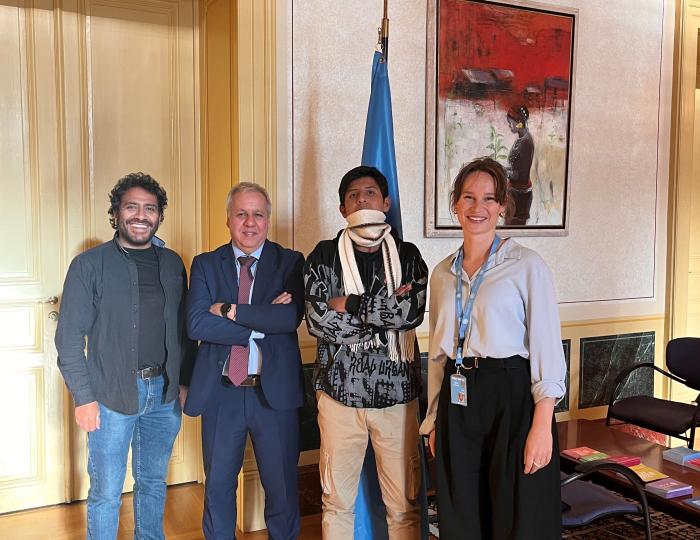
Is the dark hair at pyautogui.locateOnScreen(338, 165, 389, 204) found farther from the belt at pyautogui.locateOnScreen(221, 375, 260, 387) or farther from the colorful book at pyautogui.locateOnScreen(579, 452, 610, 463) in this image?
the colorful book at pyautogui.locateOnScreen(579, 452, 610, 463)

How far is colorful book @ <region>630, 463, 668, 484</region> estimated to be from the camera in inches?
110

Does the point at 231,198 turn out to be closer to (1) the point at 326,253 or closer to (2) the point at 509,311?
(1) the point at 326,253

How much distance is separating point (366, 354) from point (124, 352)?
83 cm

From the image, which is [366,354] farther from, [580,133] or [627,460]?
[580,133]

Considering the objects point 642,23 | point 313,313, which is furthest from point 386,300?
point 642,23

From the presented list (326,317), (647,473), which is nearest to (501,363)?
(326,317)

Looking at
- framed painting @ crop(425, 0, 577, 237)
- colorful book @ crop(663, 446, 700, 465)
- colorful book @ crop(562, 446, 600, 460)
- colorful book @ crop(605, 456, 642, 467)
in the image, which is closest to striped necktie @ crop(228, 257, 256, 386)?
framed painting @ crop(425, 0, 577, 237)

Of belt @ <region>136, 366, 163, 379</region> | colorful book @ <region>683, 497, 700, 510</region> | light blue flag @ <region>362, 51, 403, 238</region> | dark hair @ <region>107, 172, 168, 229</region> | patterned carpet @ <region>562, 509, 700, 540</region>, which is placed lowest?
patterned carpet @ <region>562, 509, 700, 540</region>

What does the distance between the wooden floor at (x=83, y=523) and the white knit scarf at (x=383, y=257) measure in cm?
119

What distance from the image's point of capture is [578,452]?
3039 millimetres

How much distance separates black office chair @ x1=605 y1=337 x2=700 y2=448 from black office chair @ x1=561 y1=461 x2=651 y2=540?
41.8 inches

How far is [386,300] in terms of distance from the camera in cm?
228

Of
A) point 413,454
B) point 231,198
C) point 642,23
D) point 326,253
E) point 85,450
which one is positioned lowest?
point 85,450

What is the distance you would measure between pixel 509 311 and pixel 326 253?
2.29 feet
